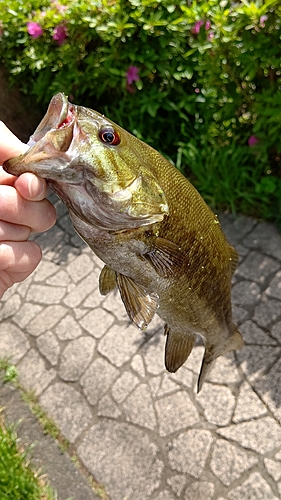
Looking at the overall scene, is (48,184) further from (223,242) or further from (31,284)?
(31,284)

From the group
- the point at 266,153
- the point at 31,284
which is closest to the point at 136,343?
the point at 31,284

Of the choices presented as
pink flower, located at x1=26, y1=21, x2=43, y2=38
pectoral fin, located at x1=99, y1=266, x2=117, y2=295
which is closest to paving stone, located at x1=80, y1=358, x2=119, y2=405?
pectoral fin, located at x1=99, y1=266, x2=117, y2=295

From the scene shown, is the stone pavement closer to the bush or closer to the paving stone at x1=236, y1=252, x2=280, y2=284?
the paving stone at x1=236, y1=252, x2=280, y2=284

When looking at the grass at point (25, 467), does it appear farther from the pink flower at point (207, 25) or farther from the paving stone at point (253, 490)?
the pink flower at point (207, 25)

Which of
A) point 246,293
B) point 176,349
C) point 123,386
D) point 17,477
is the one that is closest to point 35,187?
point 176,349

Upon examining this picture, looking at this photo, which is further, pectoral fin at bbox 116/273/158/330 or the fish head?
pectoral fin at bbox 116/273/158/330
